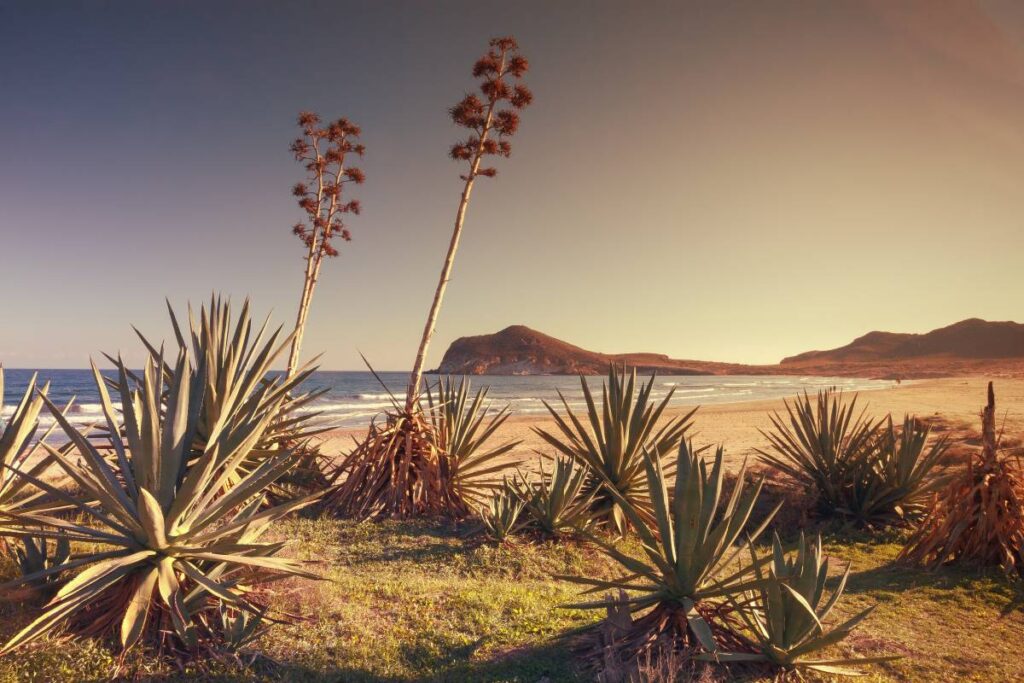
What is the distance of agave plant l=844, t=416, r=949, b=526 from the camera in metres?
8.69

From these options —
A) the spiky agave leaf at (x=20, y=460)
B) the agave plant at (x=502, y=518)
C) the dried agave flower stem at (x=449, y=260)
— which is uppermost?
the dried agave flower stem at (x=449, y=260)

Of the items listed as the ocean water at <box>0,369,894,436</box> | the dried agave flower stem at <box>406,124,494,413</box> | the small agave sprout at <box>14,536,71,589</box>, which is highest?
the dried agave flower stem at <box>406,124,494,413</box>

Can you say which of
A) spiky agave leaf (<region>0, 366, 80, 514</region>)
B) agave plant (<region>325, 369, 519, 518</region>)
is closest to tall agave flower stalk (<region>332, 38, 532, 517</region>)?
agave plant (<region>325, 369, 519, 518</region>)

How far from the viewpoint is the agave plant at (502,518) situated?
23.9 feet

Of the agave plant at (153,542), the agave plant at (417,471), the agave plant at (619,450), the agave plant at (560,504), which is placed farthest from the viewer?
the agave plant at (417,471)

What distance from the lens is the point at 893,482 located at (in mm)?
8844

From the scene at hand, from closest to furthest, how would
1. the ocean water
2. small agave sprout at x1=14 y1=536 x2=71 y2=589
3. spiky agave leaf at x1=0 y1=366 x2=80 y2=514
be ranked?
1. small agave sprout at x1=14 y1=536 x2=71 y2=589
2. spiky agave leaf at x1=0 y1=366 x2=80 y2=514
3. the ocean water

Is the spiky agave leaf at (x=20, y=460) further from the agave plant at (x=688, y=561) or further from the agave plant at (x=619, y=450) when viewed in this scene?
the agave plant at (x=619, y=450)

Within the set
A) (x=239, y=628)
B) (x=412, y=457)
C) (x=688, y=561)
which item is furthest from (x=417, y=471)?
(x=688, y=561)

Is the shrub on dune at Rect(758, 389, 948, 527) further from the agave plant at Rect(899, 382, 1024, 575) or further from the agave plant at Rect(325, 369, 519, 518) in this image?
the agave plant at Rect(325, 369, 519, 518)

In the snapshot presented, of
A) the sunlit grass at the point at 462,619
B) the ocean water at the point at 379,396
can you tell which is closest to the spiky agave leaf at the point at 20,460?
the sunlit grass at the point at 462,619

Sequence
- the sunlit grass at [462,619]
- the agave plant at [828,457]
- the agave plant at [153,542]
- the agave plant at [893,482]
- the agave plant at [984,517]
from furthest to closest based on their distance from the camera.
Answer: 1. the agave plant at [828,457]
2. the agave plant at [893,482]
3. the agave plant at [984,517]
4. the sunlit grass at [462,619]
5. the agave plant at [153,542]

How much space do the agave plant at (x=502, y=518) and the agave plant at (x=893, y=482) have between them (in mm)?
5404

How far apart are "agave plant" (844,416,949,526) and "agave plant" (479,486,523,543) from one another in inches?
213
